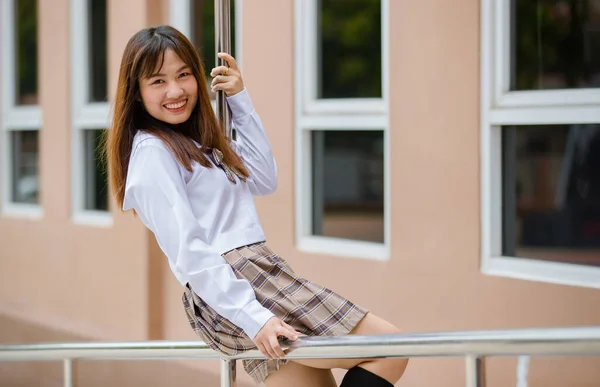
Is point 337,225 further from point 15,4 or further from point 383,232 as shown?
point 15,4

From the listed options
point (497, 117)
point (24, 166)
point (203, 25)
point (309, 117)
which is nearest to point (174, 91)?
point (497, 117)

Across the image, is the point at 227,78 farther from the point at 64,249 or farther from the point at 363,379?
the point at 64,249

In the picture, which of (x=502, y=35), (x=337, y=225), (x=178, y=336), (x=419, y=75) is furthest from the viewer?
(x=178, y=336)

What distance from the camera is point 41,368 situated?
429 cm

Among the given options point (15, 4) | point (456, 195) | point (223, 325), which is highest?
point (15, 4)

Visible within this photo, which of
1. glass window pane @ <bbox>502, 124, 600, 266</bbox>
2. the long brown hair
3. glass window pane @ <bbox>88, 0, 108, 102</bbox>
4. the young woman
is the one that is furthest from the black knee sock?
glass window pane @ <bbox>88, 0, 108, 102</bbox>

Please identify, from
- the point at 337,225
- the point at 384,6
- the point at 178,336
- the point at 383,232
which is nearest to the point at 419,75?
the point at 384,6

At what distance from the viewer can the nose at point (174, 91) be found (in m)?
2.23

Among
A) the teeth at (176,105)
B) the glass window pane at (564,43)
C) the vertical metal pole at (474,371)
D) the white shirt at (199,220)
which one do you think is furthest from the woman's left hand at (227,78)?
the glass window pane at (564,43)

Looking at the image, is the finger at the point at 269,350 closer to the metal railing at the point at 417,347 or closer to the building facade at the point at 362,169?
the metal railing at the point at 417,347

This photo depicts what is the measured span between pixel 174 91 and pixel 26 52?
558 centimetres

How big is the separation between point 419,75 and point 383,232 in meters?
0.82

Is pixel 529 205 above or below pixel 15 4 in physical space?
below

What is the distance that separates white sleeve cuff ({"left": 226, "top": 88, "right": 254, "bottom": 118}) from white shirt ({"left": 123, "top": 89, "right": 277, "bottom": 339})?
0.82 ft
